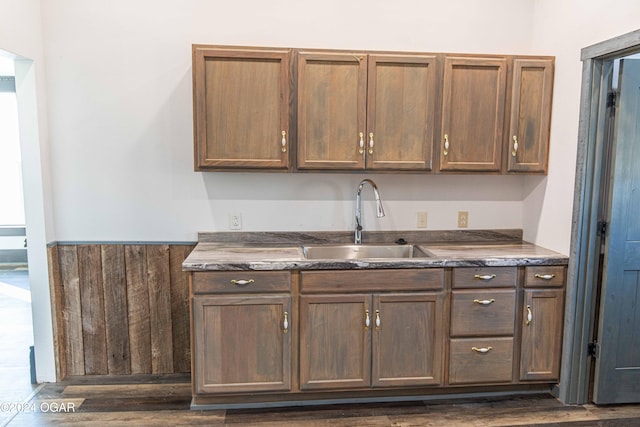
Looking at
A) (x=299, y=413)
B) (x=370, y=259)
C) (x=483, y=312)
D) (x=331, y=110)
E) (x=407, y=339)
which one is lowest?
(x=299, y=413)

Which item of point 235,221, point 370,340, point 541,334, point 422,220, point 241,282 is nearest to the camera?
point 241,282

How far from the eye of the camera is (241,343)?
242cm

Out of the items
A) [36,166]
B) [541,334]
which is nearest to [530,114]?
[541,334]

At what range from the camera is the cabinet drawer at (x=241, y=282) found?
2354mm

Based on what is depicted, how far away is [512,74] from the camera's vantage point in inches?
104

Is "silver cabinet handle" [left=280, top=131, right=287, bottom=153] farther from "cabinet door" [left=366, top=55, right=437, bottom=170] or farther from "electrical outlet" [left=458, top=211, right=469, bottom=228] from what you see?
"electrical outlet" [left=458, top=211, right=469, bottom=228]

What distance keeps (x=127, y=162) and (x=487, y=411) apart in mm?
2667

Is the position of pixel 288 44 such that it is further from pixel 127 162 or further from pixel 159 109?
pixel 127 162

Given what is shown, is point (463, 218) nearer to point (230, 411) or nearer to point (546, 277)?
point (546, 277)

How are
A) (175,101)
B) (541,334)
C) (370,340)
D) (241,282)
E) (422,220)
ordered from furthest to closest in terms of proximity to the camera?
(422,220) → (175,101) → (541,334) → (370,340) → (241,282)

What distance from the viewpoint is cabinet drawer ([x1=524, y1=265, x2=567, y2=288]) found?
2.55m

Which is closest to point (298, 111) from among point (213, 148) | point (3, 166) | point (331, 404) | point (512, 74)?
point (213, 148)

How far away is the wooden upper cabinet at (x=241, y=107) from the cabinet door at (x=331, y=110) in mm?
98

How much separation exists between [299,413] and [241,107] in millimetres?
1782
